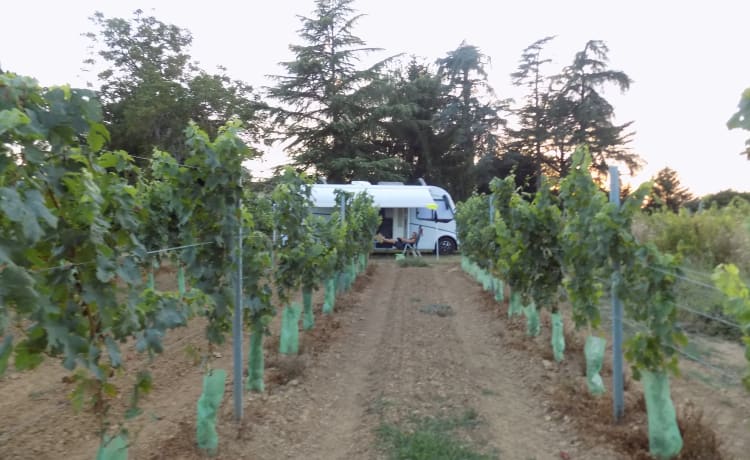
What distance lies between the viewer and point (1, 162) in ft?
5.93

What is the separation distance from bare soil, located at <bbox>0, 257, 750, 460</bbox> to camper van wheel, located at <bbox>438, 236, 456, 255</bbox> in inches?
559

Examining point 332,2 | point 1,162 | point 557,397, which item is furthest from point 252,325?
point 332,2

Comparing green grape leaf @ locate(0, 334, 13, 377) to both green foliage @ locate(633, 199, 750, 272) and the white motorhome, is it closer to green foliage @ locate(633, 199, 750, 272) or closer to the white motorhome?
green foliage @ locate(633, 199, 750, 272)

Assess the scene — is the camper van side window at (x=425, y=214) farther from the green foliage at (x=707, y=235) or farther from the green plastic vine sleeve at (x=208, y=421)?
the green plastic vine sleeve at (x=208, y=421)

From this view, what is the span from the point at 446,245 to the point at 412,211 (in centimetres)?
212

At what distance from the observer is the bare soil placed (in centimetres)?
397

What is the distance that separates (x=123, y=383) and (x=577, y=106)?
29334 mm

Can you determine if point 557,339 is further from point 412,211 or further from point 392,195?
point 412,211

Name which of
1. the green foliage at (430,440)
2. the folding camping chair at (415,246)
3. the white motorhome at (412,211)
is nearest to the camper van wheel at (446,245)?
the white motorhome at (412,211)

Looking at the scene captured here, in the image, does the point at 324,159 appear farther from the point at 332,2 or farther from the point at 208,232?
the point at 208,232

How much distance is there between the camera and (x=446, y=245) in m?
22.2

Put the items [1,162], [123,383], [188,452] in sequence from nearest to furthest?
1. [1,162]
2. [188,452]
3. [123,383]

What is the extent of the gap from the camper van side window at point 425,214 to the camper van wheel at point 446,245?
3.72 ft

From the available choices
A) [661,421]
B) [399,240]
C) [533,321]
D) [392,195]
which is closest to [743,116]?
[661,421]
